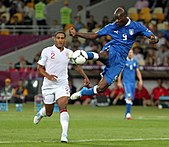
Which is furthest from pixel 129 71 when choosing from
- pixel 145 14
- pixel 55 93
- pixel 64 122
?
pixel 145 14

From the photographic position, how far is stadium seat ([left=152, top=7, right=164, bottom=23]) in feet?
135

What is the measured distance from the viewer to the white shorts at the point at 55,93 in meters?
17.7

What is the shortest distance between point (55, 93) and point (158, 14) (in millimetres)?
24320

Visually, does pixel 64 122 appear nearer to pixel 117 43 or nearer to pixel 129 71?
pixel 117 43

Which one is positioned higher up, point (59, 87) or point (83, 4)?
point (83, 4)

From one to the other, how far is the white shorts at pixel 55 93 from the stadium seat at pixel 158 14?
77.2ft

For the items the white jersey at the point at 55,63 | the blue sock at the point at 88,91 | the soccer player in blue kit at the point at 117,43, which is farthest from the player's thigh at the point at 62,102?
the blue sock at the point at 88,91

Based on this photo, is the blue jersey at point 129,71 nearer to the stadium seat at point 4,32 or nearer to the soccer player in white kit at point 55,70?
the soccer player in white kit at point 55,70

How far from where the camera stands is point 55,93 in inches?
703

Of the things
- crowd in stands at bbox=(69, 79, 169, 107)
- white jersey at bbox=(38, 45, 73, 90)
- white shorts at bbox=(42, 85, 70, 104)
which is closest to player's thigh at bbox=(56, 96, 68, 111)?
white shorts at bbox=(42, 85, 70, 104)

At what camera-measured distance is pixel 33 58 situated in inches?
1636

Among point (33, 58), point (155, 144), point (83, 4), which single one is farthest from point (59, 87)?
point (83, 4)

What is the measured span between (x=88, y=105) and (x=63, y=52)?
745 inches

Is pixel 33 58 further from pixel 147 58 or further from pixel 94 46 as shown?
pixel 147 58
